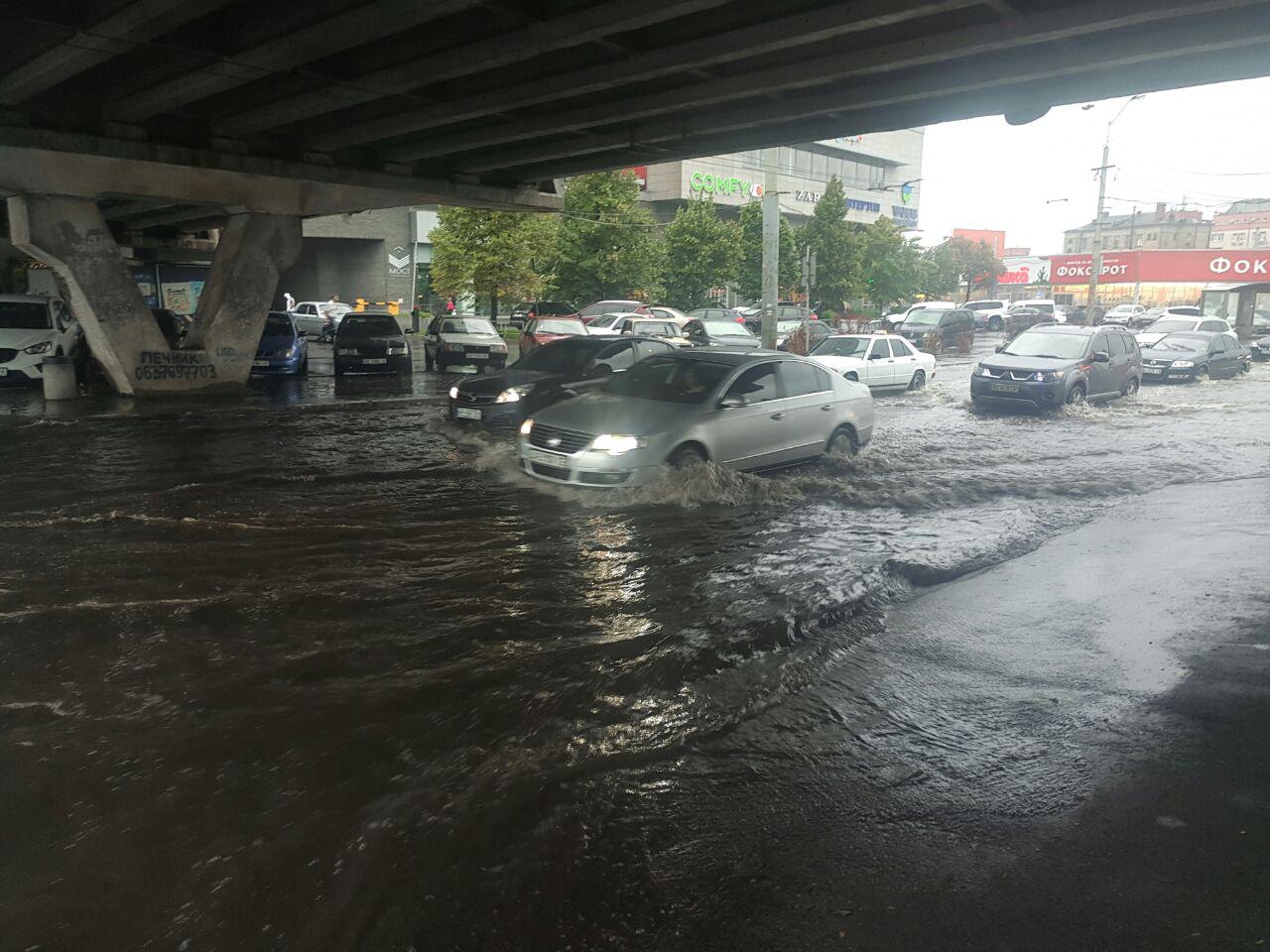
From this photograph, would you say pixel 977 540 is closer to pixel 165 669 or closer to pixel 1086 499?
pixel 1086 499

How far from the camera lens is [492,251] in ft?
119

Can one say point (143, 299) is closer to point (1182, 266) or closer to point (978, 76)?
point (978, 76)

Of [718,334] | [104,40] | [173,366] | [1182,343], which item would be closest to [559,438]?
[104,40]

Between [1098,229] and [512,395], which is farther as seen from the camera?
[1098,229]

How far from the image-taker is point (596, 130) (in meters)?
17.0

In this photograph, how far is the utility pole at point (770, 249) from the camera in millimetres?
23812

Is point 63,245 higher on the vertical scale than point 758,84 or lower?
lower

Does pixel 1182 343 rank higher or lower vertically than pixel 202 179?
lower

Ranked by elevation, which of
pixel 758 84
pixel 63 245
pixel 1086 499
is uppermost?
pixel 758 84

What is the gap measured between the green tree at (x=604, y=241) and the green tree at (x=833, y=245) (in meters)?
8.89

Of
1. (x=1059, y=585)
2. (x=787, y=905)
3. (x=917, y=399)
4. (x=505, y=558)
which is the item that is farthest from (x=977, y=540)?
(x=917, y=399)

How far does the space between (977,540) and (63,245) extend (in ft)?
57.0

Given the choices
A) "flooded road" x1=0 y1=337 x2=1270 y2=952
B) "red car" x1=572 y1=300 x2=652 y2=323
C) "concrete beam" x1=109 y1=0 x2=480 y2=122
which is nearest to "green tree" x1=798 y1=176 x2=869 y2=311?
"red car" x1=572 y1=300 x2=652 y2=323

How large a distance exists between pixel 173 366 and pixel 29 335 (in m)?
3.01
